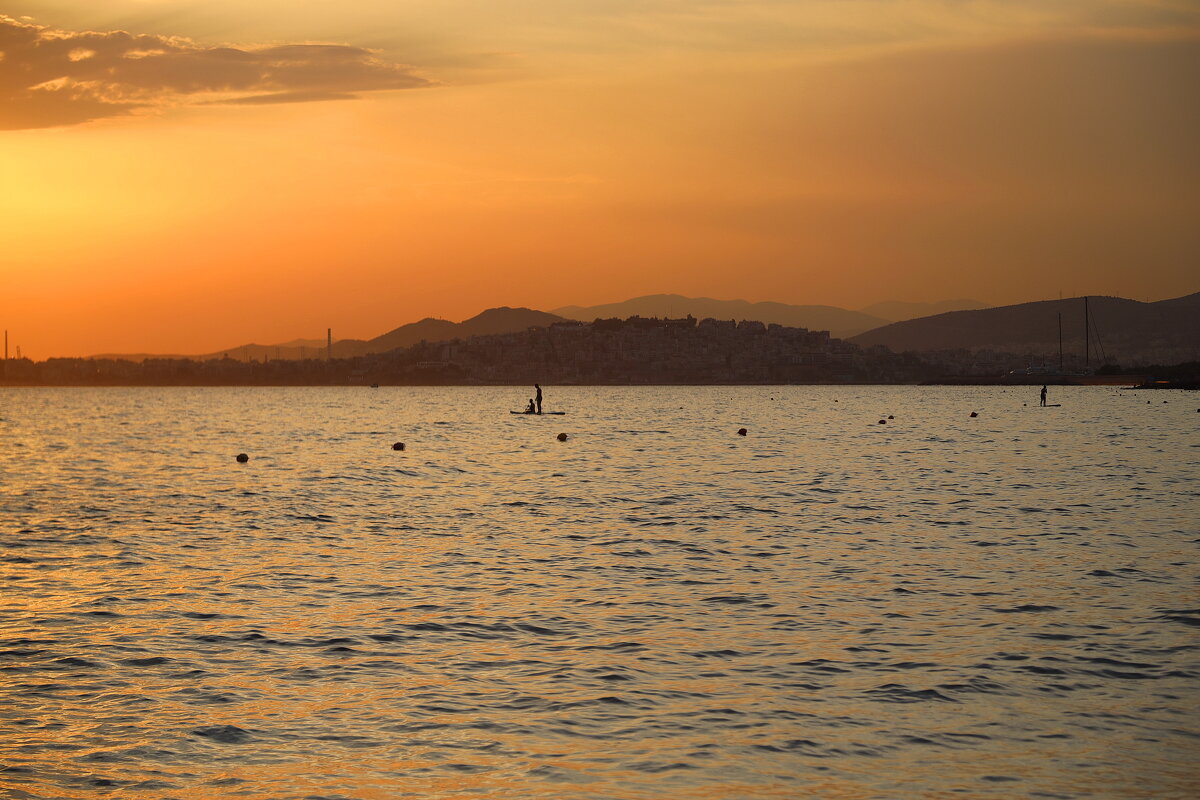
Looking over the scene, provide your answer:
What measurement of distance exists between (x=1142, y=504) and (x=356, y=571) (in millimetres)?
28219

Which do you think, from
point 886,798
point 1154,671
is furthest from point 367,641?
point 1154,671

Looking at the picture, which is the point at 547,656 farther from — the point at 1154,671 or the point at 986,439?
the point at 986,439

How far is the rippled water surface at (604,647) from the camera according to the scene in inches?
523

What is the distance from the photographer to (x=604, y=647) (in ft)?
63.2

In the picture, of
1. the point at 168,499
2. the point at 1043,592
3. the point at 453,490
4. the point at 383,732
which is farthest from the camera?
the point at 453,490

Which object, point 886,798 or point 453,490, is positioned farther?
point 453,490

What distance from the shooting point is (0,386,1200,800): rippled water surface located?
1329cm

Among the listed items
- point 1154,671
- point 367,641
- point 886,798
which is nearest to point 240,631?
point 367,641

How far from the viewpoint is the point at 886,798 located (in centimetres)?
1219

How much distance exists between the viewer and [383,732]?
1463cm

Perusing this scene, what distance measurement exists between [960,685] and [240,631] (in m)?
11.8

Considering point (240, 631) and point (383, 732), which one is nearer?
point (383, 732)

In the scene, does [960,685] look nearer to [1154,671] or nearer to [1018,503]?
[1154,671]

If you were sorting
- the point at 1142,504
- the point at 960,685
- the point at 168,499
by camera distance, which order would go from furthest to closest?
the point at 168,499 → the point at 1142,504 → the point at 960,685
